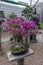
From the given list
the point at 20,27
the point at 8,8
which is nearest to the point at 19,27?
the point at 20,27

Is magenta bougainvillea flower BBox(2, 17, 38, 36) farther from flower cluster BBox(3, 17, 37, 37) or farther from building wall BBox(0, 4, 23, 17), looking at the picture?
building wall BBox(0, 4, 23, 17)

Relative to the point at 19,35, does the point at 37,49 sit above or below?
below

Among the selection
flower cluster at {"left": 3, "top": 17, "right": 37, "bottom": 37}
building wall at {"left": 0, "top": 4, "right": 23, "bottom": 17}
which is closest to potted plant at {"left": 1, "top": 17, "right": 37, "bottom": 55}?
flower cluster at {"left": 3, "top": 17, "right": 37, "bottom": 37}

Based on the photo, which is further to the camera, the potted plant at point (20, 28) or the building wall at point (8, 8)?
the building wall at point (8, 8)

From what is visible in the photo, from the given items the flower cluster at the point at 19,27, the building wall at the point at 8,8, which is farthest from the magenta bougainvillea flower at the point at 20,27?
the building wall at the point at 8,8

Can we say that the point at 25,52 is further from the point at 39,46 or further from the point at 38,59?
the point at 39,46

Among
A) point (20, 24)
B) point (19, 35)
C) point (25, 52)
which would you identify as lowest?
point (25, 52)

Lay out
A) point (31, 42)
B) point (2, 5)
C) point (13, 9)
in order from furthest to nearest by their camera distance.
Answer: point (13, 9)
point (2, 5)
point (31, 42)

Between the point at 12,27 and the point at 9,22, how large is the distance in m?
0.08

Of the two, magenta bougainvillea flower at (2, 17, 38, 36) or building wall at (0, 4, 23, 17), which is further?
building wall at (0, 4, 23, 17)

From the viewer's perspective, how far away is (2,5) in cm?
525

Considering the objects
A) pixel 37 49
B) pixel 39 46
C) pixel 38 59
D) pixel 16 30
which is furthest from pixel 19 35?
pixel 39 46

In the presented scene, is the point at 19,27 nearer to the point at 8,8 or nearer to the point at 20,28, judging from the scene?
the point at 20,28

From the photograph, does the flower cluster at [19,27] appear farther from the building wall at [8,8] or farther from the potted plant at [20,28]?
the building wall at [8,8]
